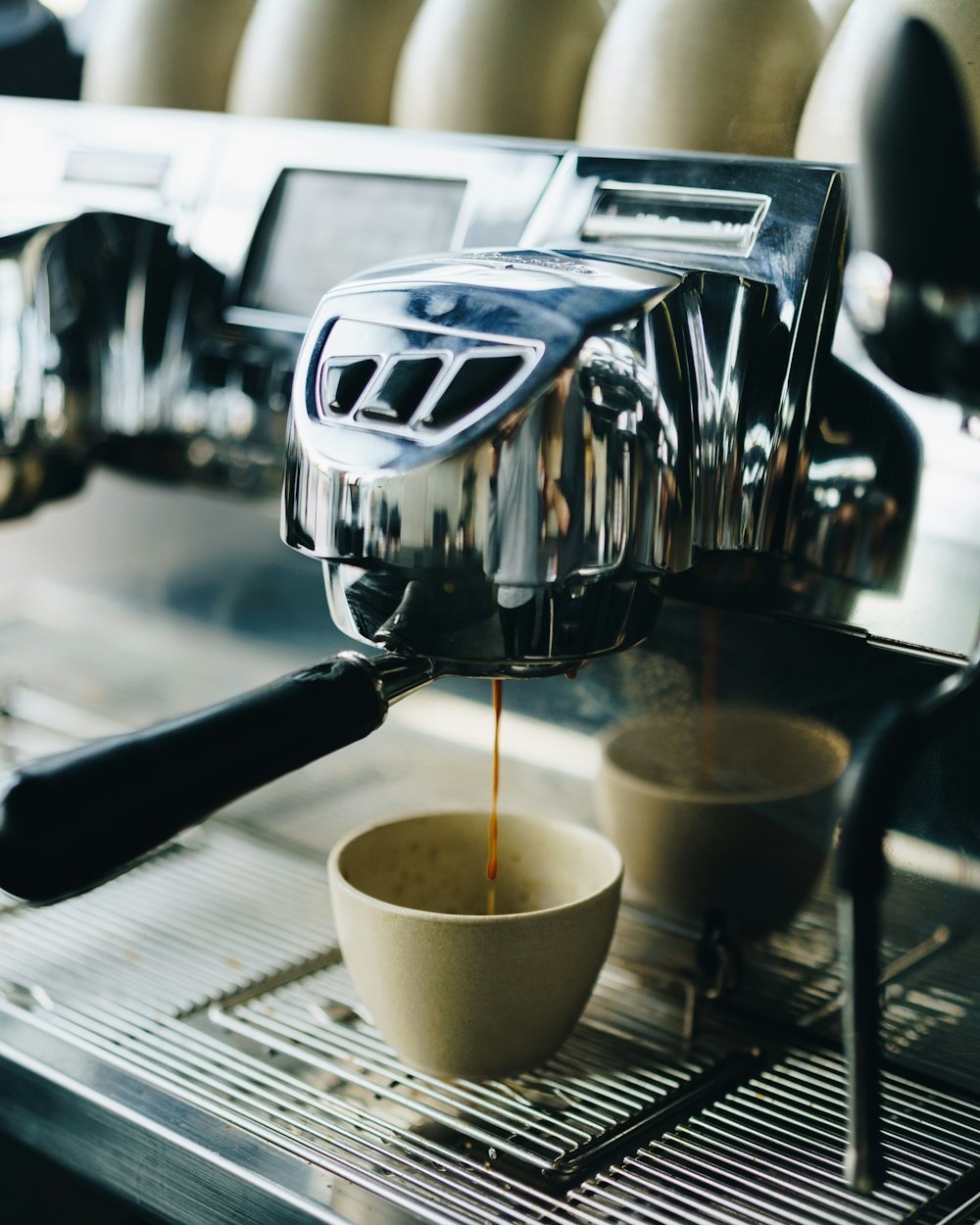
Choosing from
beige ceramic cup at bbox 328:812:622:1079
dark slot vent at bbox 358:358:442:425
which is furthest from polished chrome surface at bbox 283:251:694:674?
beige ceramic cup at bbox 328:812:622:1079

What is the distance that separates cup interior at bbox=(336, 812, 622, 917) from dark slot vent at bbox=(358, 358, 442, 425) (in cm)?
20

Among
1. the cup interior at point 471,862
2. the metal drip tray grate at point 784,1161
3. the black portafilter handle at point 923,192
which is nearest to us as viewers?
the black portafilter handle at point 923,192

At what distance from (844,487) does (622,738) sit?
18 cm

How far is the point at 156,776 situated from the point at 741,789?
0.87 ft

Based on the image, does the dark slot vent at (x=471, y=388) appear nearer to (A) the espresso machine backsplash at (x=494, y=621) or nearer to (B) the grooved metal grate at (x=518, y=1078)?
(A) the espresso machine backsplash at (x=494, y=621)

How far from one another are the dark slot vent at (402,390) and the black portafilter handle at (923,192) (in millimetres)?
110

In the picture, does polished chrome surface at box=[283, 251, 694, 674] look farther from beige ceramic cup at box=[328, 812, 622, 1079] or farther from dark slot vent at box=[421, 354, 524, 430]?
beige ceramic cup at box=[328, 812, 622, 1079]

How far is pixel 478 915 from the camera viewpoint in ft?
1.53

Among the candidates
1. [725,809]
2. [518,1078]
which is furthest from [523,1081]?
[725,809]

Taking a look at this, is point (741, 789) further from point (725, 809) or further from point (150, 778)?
point (150, 778)

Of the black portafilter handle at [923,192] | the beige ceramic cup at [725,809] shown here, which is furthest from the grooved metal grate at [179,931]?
the black portafilter handle at [923,192]

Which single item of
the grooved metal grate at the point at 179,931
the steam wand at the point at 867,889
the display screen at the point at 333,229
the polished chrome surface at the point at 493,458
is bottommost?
the grooved metal grate at the point at 179,931

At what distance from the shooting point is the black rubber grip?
1.05ft

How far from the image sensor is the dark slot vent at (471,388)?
13.4 inches
